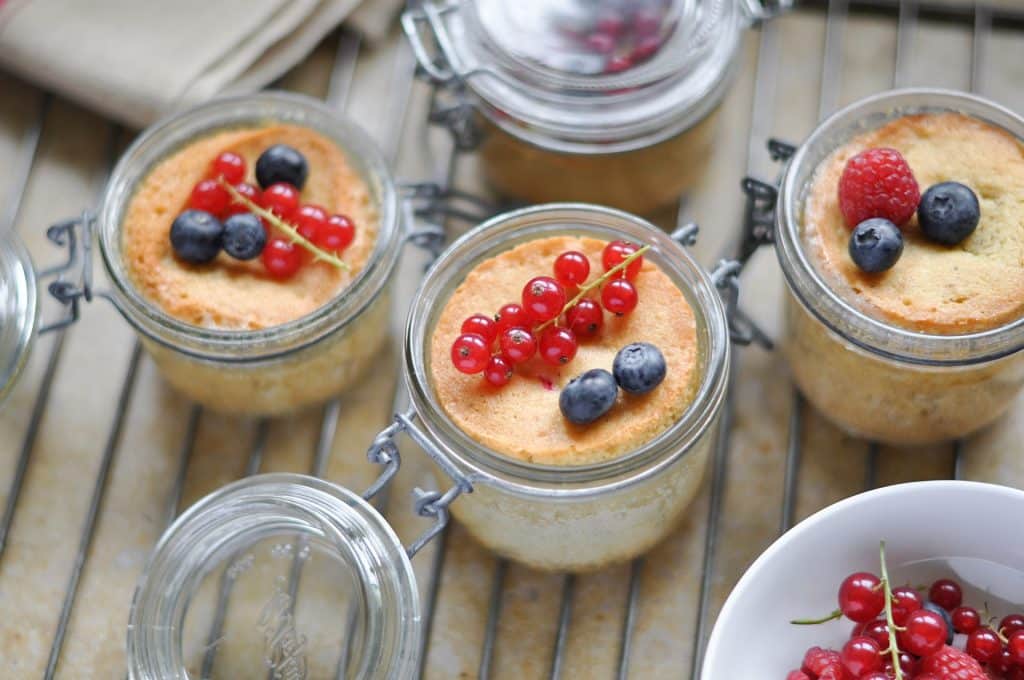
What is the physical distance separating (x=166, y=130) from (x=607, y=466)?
2.32 feet

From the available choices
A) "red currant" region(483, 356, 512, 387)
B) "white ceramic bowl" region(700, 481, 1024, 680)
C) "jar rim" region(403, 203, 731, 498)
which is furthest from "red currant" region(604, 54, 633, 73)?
"white ceramic bowl" region(700, 481, 1024, 680)

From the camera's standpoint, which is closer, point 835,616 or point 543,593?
point 835,616

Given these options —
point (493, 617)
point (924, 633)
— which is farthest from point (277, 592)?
point (924, 633)

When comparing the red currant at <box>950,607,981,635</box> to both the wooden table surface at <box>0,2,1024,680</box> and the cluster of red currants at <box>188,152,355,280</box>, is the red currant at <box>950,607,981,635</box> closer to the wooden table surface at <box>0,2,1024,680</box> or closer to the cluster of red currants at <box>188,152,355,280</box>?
the wooden table surface at <box>0,2,1024,680</box>

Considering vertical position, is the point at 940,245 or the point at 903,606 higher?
the point at 940,245

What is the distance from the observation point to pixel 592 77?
5.24ft

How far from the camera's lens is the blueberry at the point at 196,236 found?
4.95 feet

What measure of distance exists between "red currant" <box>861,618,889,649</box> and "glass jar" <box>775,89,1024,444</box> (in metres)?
0.25

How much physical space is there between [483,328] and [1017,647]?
2.05 feet

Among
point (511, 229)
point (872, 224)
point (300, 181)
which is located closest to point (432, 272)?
point (511, 229)

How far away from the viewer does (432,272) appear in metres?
1.47

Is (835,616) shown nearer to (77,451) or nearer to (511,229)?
(511,229)

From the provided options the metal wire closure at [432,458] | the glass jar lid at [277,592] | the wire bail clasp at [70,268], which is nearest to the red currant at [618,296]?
the metal wire closure at [432,458]

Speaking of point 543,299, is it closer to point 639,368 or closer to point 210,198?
point 639,368
